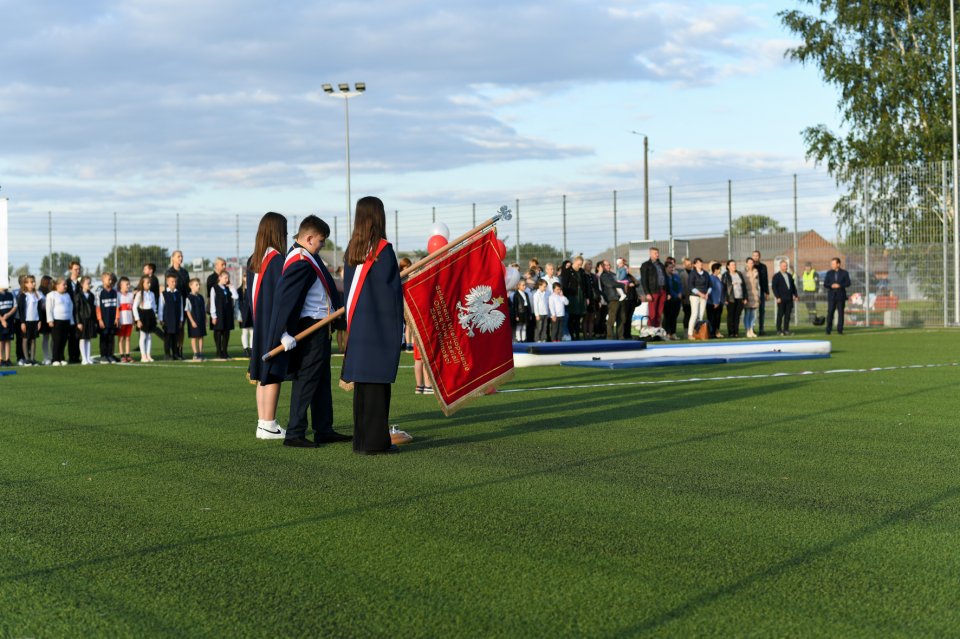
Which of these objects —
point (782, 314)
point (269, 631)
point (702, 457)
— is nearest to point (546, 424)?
point (702, 457)

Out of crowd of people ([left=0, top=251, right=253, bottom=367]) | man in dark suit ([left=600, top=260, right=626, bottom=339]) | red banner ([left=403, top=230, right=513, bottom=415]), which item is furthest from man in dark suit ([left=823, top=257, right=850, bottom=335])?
red banner ([left=403, top=230, right=513, bottom=415])

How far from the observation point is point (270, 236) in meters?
9.44

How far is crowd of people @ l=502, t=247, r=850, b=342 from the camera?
2581cm

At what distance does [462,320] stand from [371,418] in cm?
130

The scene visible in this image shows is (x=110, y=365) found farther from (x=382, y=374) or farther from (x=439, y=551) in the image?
(x=439, y=551)

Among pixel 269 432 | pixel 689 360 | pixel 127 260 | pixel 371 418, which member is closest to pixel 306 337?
pixel 269 432

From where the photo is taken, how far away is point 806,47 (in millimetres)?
41906

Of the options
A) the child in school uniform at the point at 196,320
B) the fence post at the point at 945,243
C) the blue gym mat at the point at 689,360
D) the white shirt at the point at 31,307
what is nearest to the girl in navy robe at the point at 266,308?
the blue gym mat at the point at 689,360

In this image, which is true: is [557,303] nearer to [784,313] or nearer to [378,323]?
[784,313]

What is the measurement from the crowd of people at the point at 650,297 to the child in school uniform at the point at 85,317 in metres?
9.28

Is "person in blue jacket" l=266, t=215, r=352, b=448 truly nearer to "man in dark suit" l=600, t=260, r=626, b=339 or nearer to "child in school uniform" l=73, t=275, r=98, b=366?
"child in school uniform" l=73, t=275, r=98, b=366

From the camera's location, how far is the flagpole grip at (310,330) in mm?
8837

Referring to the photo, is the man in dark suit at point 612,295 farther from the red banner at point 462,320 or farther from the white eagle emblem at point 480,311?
the white eagle emblem at point 480,311

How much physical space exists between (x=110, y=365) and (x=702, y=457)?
1572 cm
